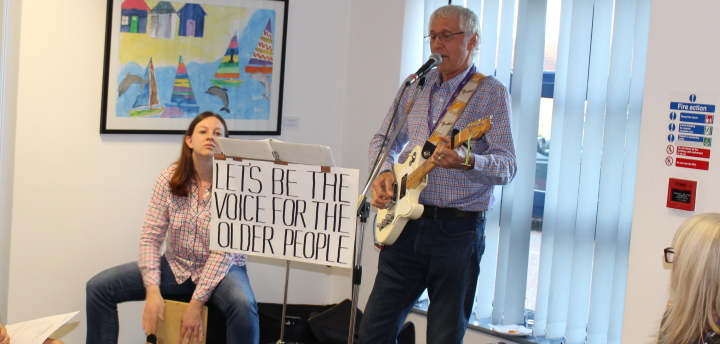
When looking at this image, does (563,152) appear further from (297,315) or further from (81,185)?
(81,185)

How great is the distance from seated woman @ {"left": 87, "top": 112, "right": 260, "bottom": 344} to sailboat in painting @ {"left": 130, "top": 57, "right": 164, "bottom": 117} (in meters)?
0.46

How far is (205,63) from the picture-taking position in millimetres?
3424

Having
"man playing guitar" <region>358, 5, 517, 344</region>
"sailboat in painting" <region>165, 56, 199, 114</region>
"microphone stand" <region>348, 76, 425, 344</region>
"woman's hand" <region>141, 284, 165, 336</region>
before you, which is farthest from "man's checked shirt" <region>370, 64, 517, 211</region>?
"sailboat in painting" <region>165, 56, 199, 114</region>

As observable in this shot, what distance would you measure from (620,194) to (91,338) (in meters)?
2.34

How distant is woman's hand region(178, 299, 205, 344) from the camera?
8.85 feet

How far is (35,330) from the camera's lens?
2.09m

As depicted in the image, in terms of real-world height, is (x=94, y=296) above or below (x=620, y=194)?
below

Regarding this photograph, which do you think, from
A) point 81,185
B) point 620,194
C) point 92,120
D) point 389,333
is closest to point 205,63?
point 92,120

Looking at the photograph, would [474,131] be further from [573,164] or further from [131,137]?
[131,137]

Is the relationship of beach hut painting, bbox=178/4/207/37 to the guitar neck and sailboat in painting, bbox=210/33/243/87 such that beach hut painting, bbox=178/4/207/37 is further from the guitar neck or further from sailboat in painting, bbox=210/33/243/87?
the guitar neck

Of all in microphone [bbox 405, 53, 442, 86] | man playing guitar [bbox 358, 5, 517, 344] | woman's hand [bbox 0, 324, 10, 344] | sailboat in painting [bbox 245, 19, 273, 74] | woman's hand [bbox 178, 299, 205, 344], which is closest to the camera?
woman's hand [bbox 0, 324, 10, 344]

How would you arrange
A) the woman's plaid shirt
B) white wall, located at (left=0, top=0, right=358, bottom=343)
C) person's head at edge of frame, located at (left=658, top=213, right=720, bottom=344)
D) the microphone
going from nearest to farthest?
1. person's head at edge of frame, located at (left=658, top=213, right=720, bottom=344)
2. the microphone
3. the woman's plaid shirt
4. white wall, located at (left=0, top=0, right=358, bottom=343)

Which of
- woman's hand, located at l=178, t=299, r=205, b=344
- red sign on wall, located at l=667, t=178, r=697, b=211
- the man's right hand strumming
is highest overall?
→ red sign on wall, located at l=667, t=178, r=697, b=211

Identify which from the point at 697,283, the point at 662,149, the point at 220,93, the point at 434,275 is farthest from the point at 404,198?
the point at 220,93
